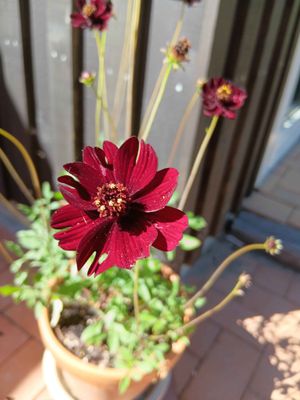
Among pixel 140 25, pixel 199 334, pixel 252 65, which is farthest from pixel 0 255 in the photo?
pixel 252 65

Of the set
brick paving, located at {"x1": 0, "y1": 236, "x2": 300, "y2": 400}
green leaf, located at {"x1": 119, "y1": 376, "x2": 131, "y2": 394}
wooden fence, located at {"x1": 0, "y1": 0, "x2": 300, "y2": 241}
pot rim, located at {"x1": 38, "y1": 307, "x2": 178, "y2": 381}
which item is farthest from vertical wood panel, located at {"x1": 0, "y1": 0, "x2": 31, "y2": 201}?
green leaf, located at {"x1": 119, "y1": 376, "x2": 131, "y2": 394}

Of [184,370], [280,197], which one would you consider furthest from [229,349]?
[280,197]

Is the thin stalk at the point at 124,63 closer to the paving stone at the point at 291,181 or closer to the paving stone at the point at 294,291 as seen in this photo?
the paving stone at the point at 294,291

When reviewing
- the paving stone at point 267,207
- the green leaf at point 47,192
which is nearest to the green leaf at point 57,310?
the green leaf at point 47,192

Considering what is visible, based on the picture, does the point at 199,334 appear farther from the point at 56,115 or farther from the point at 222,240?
the point at 56,115

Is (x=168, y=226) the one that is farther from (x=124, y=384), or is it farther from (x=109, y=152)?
(x=124, y=384)
